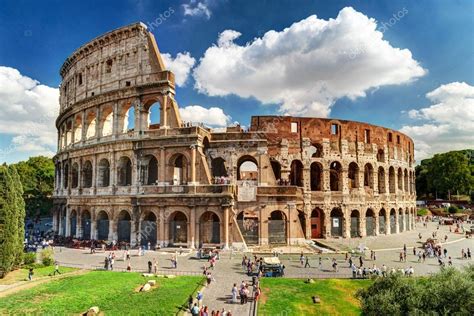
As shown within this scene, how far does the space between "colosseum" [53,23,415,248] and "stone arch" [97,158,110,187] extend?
0.10m

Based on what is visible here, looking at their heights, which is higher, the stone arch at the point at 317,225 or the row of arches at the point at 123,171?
the row of arches at the point at 123,171

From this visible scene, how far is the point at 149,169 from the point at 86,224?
29.6 ft

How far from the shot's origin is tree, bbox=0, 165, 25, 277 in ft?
70.5

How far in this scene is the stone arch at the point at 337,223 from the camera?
1427 inches

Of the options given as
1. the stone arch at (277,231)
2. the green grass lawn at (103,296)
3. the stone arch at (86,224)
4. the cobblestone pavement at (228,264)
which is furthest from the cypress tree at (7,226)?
the stone arch at (277,231)

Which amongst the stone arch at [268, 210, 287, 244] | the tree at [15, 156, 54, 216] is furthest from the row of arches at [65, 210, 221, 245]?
the tree at [15, 156, 54, 216]

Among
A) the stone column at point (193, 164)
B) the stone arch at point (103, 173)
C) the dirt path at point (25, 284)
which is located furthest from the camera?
the stone arch at point (103, 173)

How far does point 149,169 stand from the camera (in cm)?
3409

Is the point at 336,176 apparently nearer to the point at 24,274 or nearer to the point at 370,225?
the point at 370,225

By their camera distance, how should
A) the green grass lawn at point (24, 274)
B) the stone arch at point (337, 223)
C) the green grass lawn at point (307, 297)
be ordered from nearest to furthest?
the green grass lawn at point (307, 297), the green grass lawn at point (24, 274), the stone arch at point (337, 223)

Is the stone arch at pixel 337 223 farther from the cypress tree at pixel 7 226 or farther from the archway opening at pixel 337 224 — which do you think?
the cypress tree at pixel 7 226

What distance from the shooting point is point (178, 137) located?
99.6ft

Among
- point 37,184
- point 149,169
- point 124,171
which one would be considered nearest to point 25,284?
point 124,171

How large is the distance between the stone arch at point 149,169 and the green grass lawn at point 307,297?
1638cm
